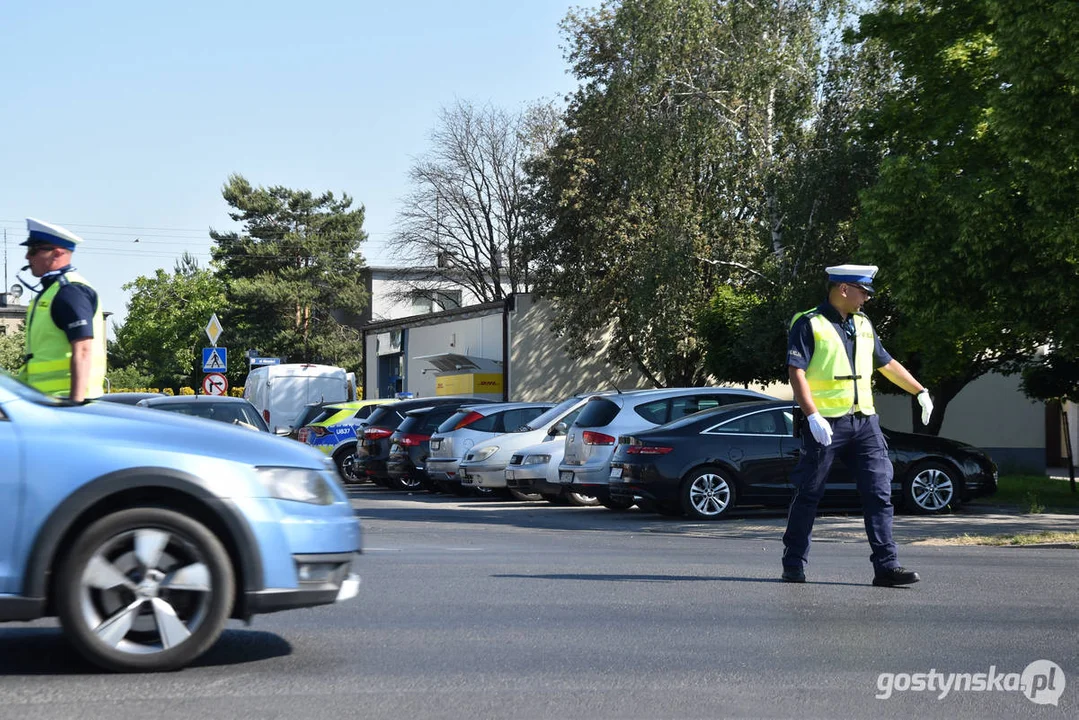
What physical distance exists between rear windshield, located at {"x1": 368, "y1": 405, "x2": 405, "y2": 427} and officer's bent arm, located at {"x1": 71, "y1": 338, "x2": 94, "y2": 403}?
19726 millimetres

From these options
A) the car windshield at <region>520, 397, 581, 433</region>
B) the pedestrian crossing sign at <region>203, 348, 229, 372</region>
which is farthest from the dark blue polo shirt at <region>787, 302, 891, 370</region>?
the pedestrian crossing sign at <region>203, 348, 229, 372</region>

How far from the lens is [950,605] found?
831 centimetres

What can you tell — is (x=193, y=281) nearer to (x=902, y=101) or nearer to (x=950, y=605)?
(x=902, y=101)

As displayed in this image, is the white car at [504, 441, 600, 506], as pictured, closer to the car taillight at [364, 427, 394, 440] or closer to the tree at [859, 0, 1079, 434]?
the tree at [859, 0, 1079, 434]

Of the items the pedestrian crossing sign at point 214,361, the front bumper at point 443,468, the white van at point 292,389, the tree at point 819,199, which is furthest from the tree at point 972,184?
the white van at point 292,389

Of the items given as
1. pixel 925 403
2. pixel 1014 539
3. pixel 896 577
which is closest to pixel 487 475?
pixel 1014 539

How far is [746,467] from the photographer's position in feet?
57.2

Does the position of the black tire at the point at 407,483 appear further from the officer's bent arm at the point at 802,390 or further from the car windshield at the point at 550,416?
the officer's bent arm at the point at 802,390

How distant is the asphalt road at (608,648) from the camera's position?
543 centimetres

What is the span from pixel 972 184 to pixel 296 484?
50.4ft

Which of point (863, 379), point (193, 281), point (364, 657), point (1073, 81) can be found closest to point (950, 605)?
point (863, 379)

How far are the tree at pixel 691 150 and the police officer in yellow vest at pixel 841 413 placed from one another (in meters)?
23.5

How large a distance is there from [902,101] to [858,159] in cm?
623

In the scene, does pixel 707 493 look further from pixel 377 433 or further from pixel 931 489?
pixel 377 433
